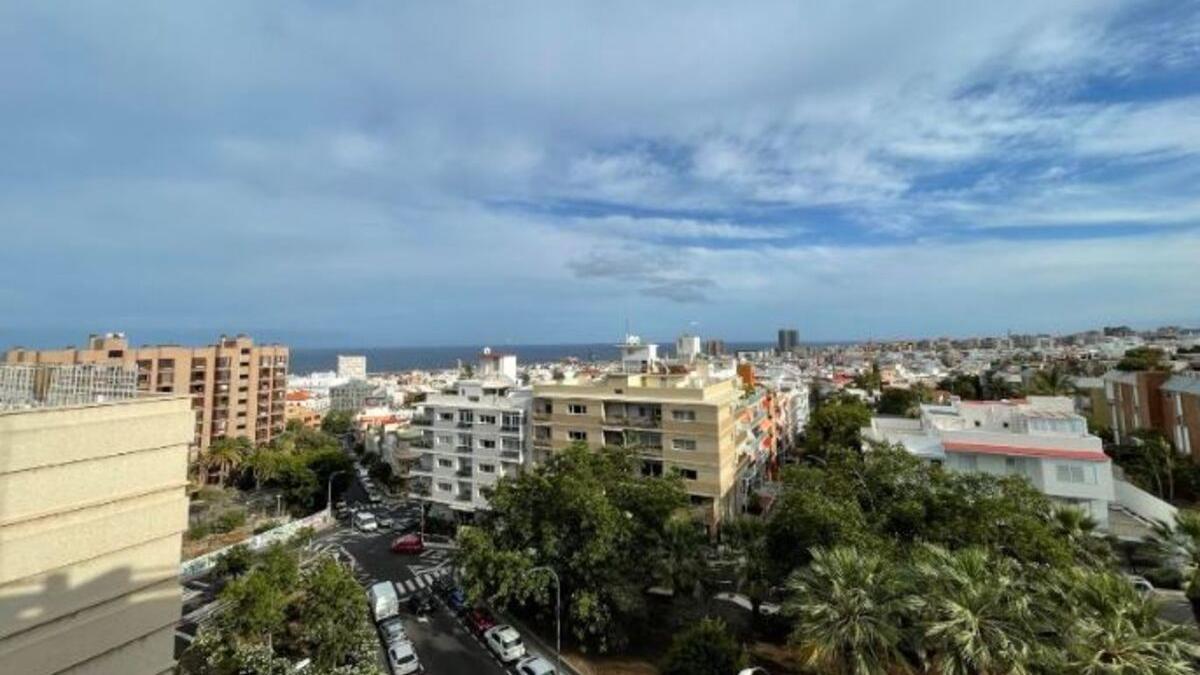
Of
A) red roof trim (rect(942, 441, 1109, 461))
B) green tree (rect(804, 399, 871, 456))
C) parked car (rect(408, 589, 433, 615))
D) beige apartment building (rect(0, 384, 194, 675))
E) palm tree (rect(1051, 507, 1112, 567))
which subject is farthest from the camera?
green tree (rect(804, 399, 871, 456))

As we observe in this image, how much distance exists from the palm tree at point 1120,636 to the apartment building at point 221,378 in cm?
8756

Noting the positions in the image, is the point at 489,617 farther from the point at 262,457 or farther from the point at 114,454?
the point at 262,457

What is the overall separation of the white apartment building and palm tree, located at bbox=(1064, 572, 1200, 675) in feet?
60.5

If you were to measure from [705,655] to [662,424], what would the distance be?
22834 mm

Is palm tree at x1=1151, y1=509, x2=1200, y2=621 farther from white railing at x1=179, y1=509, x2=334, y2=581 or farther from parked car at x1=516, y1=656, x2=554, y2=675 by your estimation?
white railing at x1=179, y1=509, x2=334, y2=581

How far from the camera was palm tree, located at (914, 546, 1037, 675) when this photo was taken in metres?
15.9

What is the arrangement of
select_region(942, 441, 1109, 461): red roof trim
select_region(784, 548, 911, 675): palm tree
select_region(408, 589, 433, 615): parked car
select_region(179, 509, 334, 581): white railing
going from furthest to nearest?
select_region(179, 509, 334, 581): white railing, select_region(408, 589, 433, 615): parked car, select_region(942, 441, 1109, 461): red roof trim, select_region(784, 548, 911, 675): palm tree

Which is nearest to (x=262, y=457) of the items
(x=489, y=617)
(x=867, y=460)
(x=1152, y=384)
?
(x=489, y=617)

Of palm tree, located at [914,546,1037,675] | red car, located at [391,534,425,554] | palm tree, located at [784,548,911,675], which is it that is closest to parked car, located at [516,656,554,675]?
palm tree, located at [784,548,911,675]

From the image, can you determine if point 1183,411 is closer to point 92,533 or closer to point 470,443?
point 470,443

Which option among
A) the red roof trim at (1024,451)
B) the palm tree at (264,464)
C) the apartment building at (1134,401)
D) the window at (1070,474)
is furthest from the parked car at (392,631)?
the apartment building at (1134,401)

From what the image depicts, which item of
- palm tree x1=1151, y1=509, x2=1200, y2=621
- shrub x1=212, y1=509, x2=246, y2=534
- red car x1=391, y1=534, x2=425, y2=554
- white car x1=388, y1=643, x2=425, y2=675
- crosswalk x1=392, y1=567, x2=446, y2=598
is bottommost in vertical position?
crosswalk x1=392, y1=567, x2=446, y2=598

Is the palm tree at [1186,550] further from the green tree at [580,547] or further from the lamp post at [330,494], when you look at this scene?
the lamp post at [330,494]

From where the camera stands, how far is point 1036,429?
3916 centimetres
